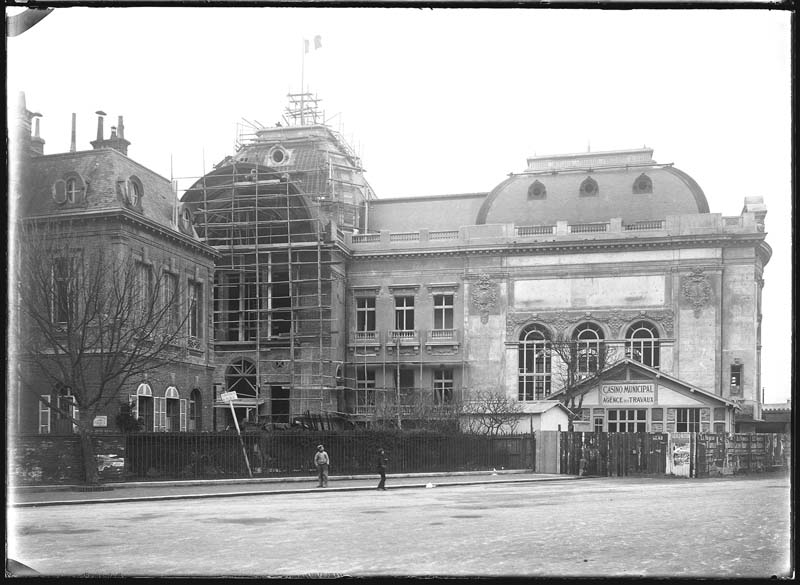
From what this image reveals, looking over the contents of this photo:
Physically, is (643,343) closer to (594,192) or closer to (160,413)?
(594,192)

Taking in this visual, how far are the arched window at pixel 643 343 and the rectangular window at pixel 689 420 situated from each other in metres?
7.45

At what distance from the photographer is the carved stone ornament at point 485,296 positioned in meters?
56.8

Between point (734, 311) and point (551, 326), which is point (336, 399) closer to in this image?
point (551, 326)

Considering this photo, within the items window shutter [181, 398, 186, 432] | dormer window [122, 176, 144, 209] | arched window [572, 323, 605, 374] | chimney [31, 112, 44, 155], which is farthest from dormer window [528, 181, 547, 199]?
chimney [31, 112, 44, 155]

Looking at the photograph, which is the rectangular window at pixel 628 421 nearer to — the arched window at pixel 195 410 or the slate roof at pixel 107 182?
the arched window at pixel 195 410

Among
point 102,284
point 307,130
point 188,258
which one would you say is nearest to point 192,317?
point 188,258

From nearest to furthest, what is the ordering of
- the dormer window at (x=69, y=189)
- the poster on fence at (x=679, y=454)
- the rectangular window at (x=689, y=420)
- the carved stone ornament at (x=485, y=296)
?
the dormer window at (x=69, y=189) < the poster on fence at (x=679, y=454) < the rectangular window at (x=689, y=420) < the carved stone ornament at (x=485, y=296)

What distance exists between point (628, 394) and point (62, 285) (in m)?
25.2

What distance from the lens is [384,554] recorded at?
15.2 m

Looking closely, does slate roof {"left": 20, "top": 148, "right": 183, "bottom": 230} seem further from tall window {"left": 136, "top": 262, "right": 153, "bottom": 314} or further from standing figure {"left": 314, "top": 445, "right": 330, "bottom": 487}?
standing figure {"left": 314, "top": 445, "right": 330, "bottom": 487}

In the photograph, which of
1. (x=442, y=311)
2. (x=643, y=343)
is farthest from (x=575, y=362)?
(x=442, y=311)

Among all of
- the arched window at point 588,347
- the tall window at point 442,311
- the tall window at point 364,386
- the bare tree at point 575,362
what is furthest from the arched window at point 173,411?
the tall window at point 442,311

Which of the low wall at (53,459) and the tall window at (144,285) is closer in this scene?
the low wall at (53,459)

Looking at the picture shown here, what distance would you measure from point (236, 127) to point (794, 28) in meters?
56.5
